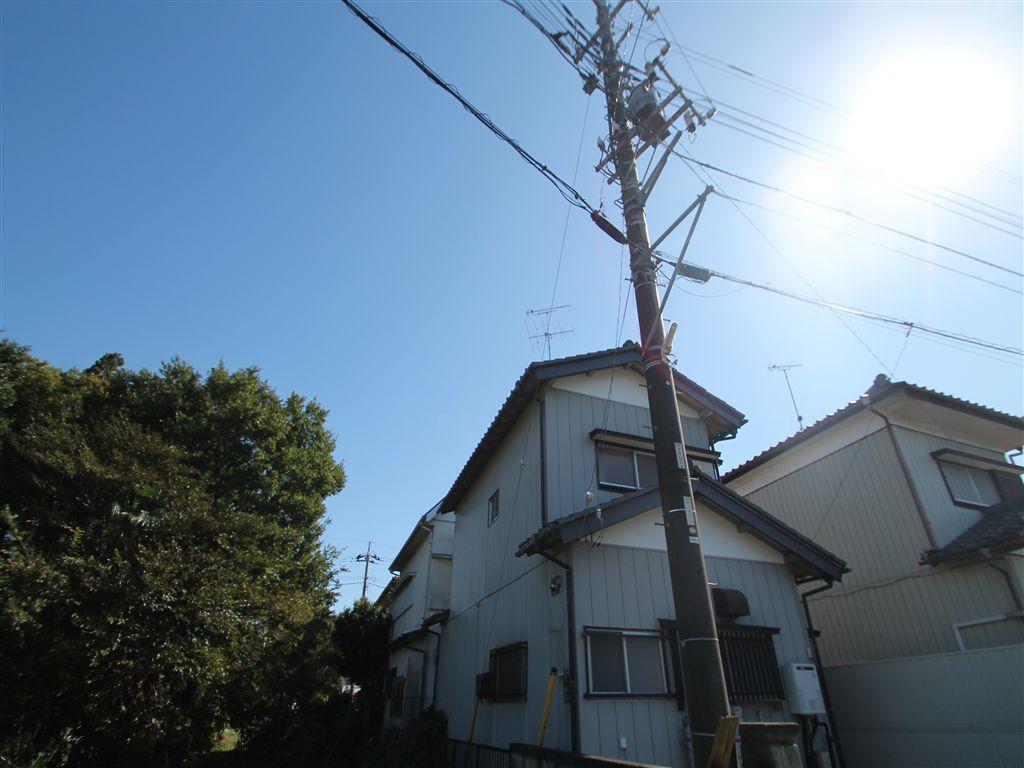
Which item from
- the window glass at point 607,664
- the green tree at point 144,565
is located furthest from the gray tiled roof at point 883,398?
the green tree at point 144,565

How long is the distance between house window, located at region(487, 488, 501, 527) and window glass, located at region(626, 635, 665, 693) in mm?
4655

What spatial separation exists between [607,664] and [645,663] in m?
0.62

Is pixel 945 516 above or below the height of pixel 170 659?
above

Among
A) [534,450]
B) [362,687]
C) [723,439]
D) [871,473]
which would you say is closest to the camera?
[534,450]

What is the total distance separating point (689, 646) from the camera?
3912mm

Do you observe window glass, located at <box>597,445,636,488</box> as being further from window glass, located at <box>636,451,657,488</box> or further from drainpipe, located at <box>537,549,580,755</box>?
drainpipe, located at <box>537,549,580,755</box>

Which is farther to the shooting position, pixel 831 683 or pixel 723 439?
pixel 723 439

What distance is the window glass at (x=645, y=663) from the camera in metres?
7.19

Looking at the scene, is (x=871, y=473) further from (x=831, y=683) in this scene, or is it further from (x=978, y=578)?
(x=831, y=683)

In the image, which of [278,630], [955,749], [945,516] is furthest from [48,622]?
[945,516]

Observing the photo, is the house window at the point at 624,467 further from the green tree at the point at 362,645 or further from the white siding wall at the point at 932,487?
the green tree at the point at 362,645

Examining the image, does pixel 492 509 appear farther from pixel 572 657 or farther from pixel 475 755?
pixel 572 657

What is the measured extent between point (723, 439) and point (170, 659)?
12.2 metres

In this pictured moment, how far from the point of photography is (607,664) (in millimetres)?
7195
